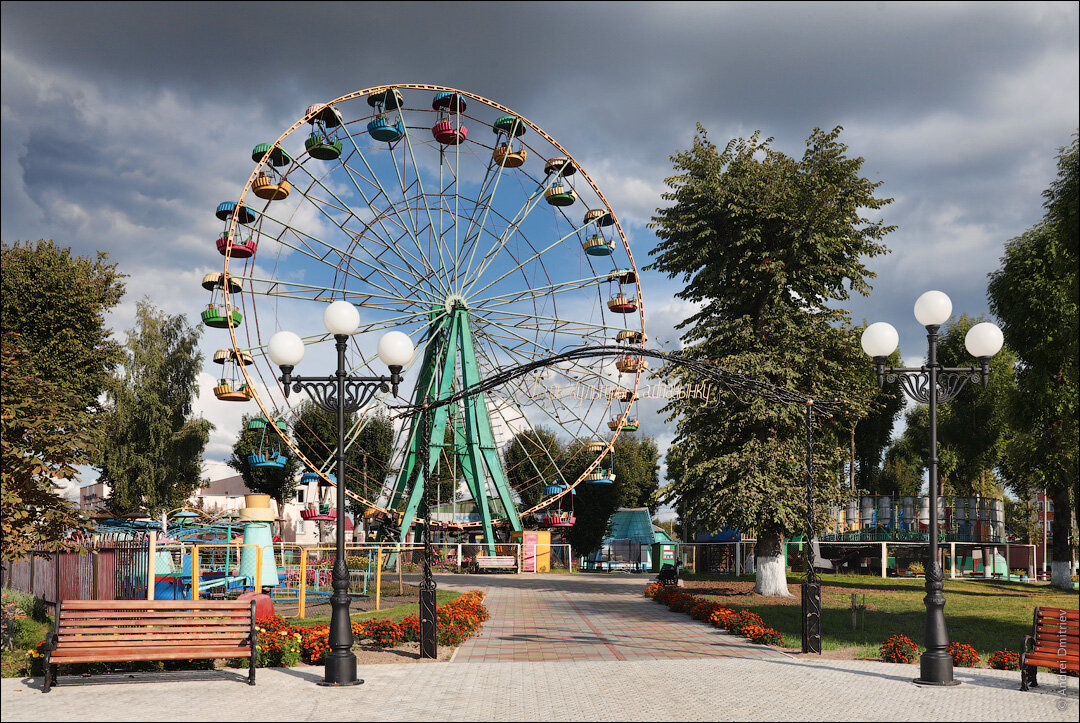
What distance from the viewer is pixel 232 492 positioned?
2822 inches

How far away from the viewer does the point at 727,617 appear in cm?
1452

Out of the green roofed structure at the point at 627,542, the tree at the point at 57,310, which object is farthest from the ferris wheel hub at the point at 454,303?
the green roofed structure at the point at 627,542

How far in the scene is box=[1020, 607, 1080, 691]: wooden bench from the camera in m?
8.63

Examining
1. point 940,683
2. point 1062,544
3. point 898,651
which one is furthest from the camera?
point 1062,544

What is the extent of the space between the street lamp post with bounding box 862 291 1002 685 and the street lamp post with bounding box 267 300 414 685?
253 inches

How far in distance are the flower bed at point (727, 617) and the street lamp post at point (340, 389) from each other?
22.0 feet

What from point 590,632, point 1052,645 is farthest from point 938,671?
point 590,632

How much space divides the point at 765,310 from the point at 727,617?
926cm

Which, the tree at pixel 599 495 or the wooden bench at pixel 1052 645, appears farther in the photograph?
the tree at pixel 599 495

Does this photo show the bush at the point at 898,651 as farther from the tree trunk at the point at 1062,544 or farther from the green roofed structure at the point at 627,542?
the green roofed structure at the point at 627,542

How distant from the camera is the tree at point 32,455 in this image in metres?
10.7

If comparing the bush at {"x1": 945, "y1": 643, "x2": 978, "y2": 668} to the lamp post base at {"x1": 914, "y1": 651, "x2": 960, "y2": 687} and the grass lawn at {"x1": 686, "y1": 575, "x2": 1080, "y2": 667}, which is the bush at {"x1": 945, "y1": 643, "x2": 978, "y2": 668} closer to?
the grass lawn at {"x1": 686, "y1": 575, "x2": 1080, "y2": 667}

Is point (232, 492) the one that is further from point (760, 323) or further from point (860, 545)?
point (760, 323)

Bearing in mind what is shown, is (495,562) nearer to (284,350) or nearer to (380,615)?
(380,615)
